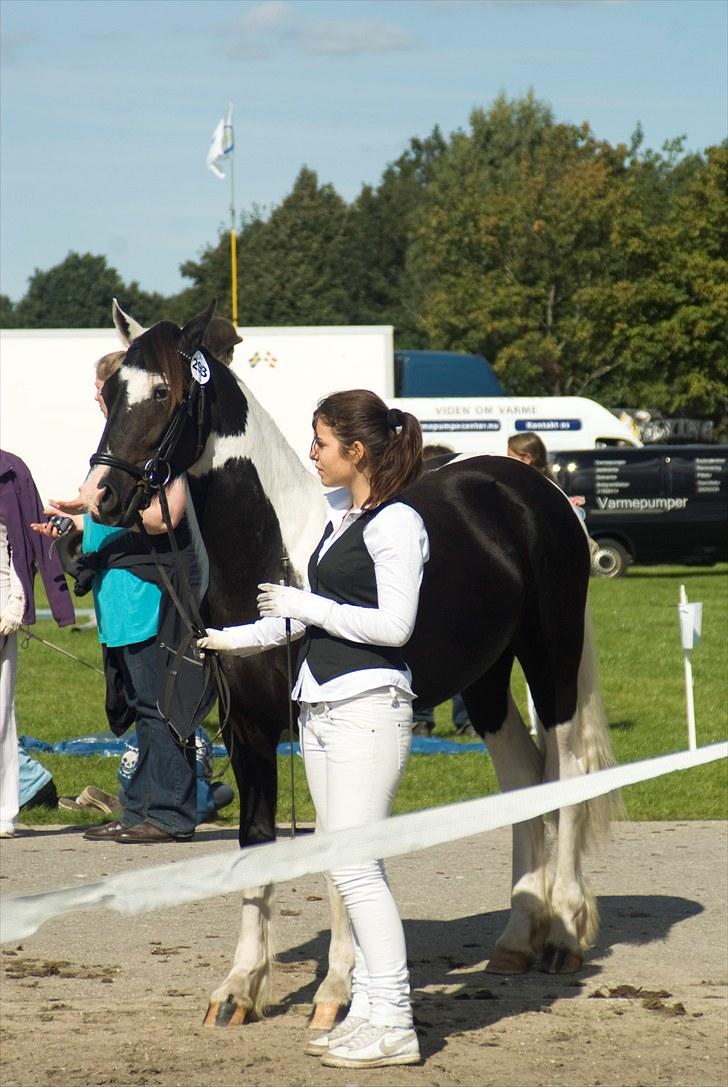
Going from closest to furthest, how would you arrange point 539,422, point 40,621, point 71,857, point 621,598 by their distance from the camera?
point 71,857 → point 40,621 → point 621,598 → point 539,422

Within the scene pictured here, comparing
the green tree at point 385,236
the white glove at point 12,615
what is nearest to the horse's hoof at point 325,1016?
the white glove at point 12,615

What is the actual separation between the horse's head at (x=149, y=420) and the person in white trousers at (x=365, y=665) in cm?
56

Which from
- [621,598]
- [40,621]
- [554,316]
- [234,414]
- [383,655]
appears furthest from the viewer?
[554,316]

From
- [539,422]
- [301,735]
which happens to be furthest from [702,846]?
[539,422]

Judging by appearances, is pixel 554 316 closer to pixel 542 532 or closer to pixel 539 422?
pixel 539 422

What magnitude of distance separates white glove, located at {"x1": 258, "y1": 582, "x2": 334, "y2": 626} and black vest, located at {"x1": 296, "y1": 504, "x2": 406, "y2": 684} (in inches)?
6.2

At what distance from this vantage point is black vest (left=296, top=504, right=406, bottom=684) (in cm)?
482

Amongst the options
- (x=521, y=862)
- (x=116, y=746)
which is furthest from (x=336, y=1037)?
(x=116, y=746)

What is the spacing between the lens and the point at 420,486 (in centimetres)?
633

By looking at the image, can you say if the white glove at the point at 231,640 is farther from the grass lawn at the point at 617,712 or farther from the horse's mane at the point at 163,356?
the grass lawn at the point at 617,712

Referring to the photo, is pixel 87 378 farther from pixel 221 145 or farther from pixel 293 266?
pixel 293 266

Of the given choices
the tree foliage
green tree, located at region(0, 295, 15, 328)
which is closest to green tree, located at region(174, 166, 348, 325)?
the tree foliage

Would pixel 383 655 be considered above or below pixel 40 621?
above

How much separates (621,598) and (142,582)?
18169 mm
